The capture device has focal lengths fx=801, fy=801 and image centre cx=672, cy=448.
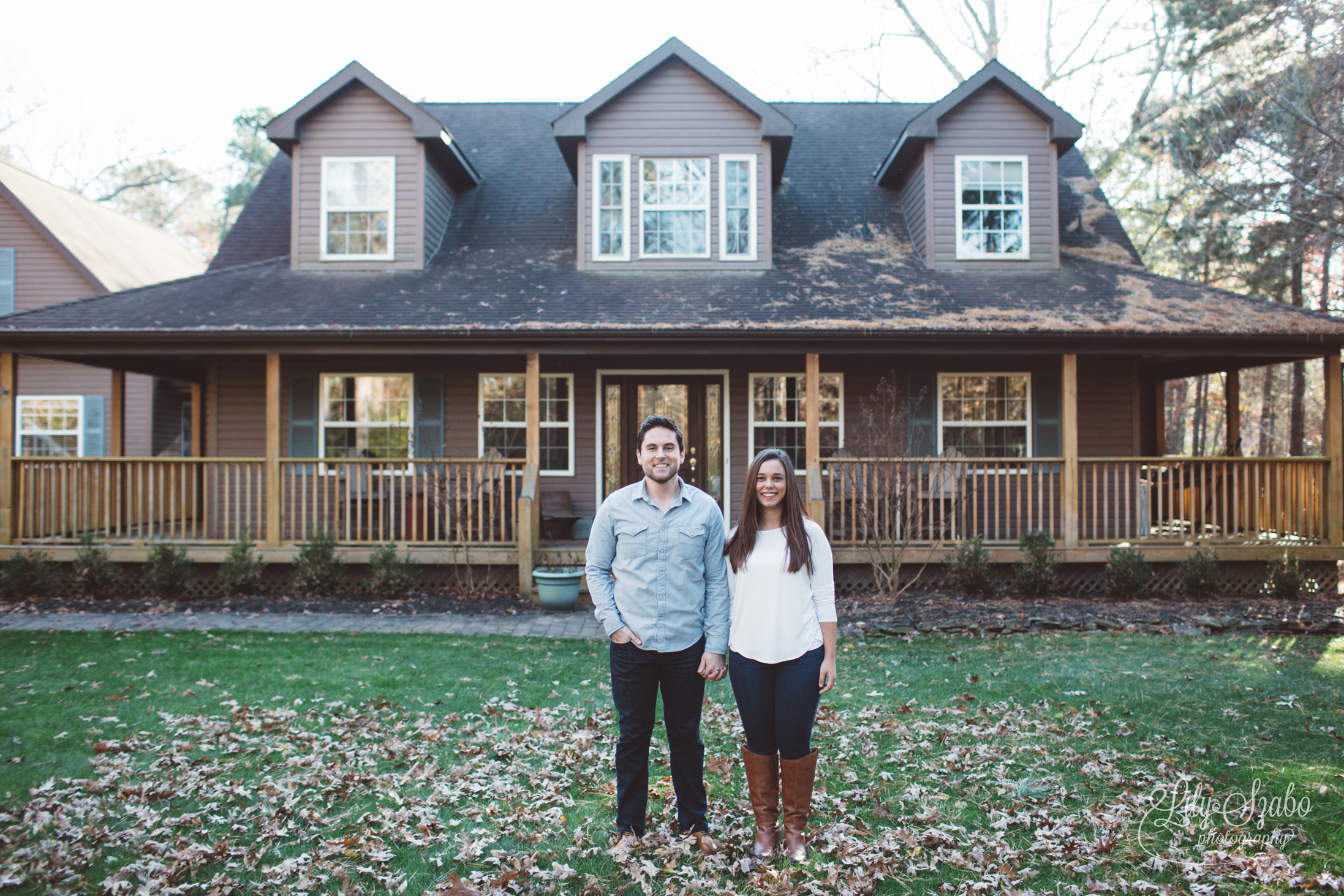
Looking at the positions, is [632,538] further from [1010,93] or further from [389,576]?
[1010,93]

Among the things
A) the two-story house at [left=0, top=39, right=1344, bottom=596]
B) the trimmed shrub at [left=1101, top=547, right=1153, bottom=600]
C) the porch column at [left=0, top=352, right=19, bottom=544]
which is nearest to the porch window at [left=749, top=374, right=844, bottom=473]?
the two-story house at [left=0, top=39, right=1344, bottom=596]

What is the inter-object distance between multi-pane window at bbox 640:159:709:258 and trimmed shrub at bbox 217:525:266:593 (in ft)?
20.9

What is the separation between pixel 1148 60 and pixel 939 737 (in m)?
21.9

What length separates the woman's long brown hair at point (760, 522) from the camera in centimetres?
324

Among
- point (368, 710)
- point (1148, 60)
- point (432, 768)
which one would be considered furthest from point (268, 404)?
point (1148, 60)

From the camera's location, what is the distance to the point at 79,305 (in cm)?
1002

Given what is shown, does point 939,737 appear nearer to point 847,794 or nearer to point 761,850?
point 847,794

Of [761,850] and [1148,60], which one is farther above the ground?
[1148,60]

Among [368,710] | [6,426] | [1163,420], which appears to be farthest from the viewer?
[1163,420]

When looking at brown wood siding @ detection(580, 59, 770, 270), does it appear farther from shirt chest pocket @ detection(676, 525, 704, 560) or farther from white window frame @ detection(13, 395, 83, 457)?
white window frame @ detection(13, 395, 83, 457)

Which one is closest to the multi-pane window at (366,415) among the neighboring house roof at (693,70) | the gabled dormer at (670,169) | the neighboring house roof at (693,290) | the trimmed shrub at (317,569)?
the neighboring house roof at (693,290)

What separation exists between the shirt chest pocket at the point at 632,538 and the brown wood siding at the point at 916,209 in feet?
31.0

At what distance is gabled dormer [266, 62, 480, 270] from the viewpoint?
1146 cm
